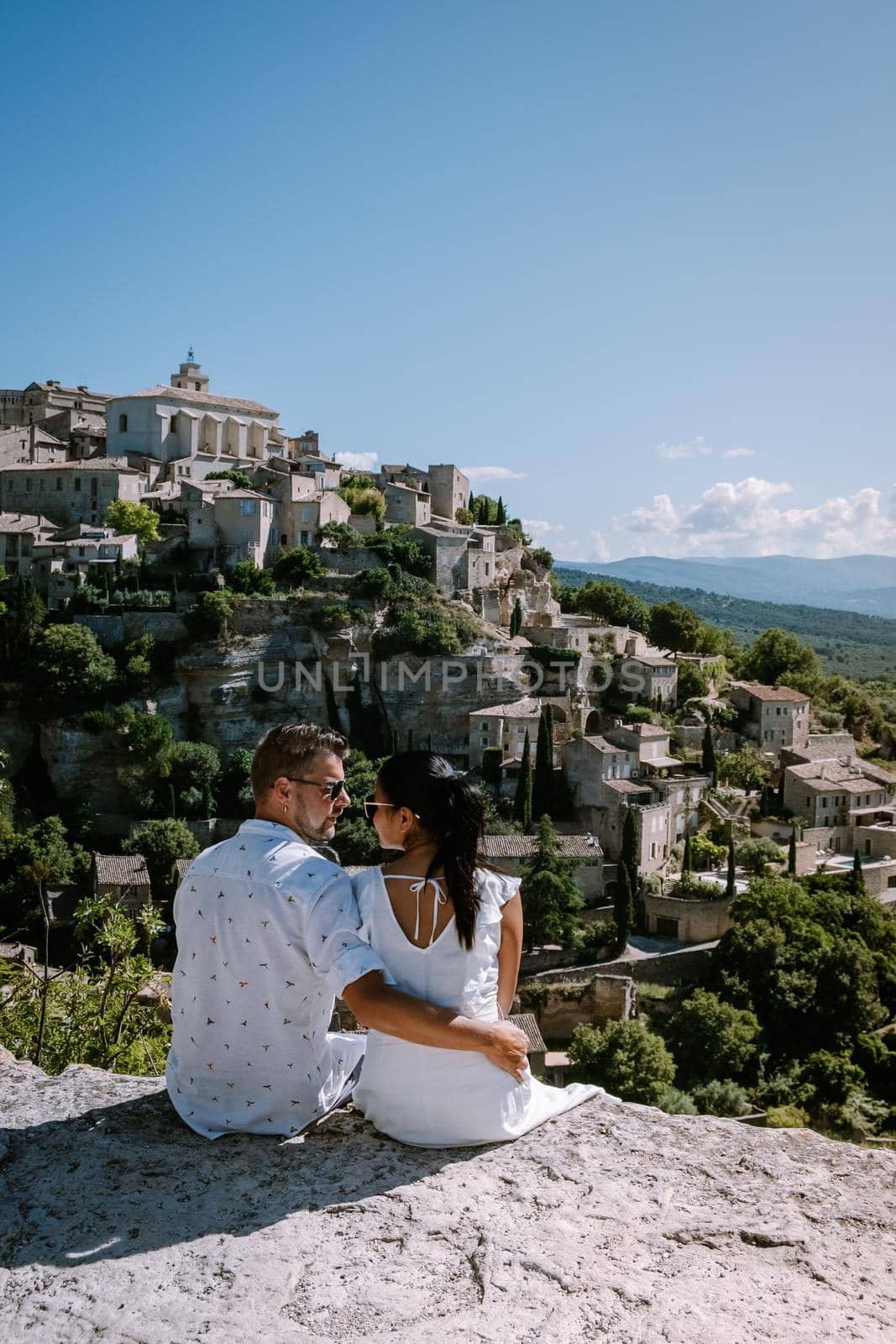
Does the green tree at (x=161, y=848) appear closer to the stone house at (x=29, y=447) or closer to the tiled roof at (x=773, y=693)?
the stone house at (x=29, y=447)

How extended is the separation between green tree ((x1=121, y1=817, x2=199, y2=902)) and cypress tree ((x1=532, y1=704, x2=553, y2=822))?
1209 centimetres

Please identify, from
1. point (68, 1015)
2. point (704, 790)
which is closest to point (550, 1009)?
point (704, 790)

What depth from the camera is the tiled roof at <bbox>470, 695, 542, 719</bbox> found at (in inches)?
1470

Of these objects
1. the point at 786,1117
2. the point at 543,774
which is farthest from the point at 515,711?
the point at 786,1117

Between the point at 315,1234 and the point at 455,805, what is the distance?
62.4 inches

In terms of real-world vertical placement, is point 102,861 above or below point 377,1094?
below

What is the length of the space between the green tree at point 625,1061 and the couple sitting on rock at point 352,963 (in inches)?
811

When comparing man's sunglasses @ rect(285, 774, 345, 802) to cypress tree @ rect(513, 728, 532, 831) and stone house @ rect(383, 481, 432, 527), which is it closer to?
cypress tree @ rect(513, 728, 532, 831)

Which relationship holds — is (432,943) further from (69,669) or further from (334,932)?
(69,669)

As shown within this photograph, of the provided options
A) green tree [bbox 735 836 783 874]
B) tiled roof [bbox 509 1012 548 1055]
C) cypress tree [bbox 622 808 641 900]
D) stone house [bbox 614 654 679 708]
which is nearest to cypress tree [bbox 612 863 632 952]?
cypress tree [bbox 622 808 641 900]

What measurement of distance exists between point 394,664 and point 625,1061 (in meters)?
20.6

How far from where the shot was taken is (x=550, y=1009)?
2852 cm

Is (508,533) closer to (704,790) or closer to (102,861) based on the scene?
(704,790)

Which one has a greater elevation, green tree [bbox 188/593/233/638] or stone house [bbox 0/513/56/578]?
stone house [bbox 0/513/56/578]
